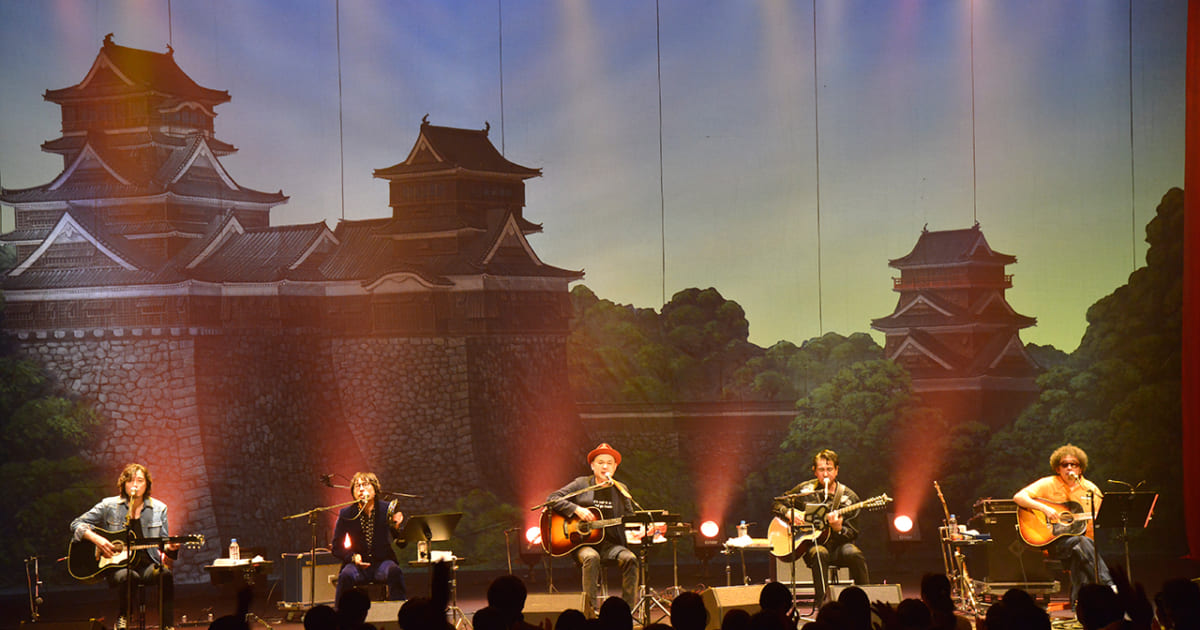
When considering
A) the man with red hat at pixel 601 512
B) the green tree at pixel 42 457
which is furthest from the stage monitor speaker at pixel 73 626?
the green tree at pixel 42 457

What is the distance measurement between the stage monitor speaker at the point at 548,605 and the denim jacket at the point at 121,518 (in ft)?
7.66

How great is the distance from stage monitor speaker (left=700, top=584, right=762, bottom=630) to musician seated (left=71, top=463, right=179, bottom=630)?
9.35ft

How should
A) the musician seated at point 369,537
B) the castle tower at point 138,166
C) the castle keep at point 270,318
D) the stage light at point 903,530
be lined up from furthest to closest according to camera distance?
the castle keep at point 270,318
the castle tower at point 138,166
the stage light at point 903,530
the musician seated at point 369,537

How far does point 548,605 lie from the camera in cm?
552

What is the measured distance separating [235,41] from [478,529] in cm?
Answer: 478

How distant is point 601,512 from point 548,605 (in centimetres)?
141

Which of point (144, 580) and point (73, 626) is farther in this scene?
point (144, 580)

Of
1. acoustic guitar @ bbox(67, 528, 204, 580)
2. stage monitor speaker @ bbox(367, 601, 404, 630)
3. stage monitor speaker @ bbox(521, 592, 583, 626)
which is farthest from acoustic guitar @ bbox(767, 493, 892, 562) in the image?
acoustic guitar @ bbox(67, 528, 204, 580)

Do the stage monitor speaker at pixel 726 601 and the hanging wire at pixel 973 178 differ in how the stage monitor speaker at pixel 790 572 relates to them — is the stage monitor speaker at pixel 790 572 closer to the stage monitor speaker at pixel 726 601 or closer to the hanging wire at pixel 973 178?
the stage monitor speaker at pixel 726 601

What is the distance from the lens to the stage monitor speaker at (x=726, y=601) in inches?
217

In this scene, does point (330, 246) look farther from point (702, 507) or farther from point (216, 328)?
point (702, 507)

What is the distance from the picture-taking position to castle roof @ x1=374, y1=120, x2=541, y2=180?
10508 millimetres

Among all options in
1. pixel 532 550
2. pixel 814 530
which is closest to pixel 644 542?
pixel 814 530

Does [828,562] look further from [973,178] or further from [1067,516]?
[973,178]
